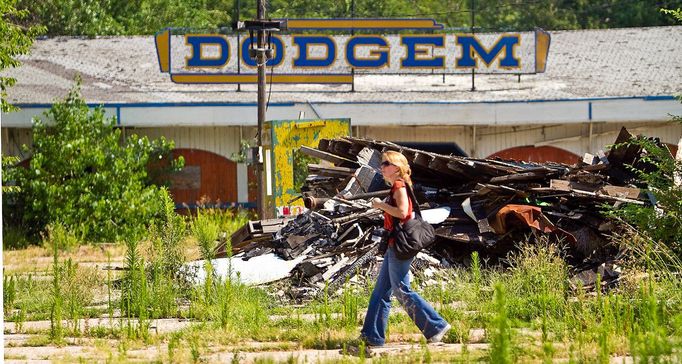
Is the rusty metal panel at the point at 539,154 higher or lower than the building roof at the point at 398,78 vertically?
lower

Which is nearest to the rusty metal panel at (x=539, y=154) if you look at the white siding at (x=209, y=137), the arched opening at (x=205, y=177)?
the white siding at (x=209, y=137)

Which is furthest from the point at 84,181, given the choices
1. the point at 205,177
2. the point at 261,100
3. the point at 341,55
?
the point at 341,55

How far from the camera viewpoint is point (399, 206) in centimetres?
1124

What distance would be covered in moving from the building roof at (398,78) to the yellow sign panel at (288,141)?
623cm

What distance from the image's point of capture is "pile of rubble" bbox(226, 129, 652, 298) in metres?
16.1

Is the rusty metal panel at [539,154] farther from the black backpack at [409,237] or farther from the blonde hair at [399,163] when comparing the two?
the black backpack at [409,237]

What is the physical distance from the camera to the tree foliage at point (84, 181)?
2812 cm

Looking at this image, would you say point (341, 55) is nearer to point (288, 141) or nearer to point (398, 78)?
point (398, 78)

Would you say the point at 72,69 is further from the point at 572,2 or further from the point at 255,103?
the point at 572,2

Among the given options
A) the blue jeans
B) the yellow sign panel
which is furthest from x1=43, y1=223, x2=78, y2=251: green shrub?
the blue jeans

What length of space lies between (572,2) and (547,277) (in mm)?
45842

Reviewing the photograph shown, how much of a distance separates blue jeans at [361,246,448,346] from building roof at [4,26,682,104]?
2003 centimetres

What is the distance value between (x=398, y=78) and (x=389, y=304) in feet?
83.1

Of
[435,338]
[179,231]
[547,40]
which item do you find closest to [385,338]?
[435,338]
